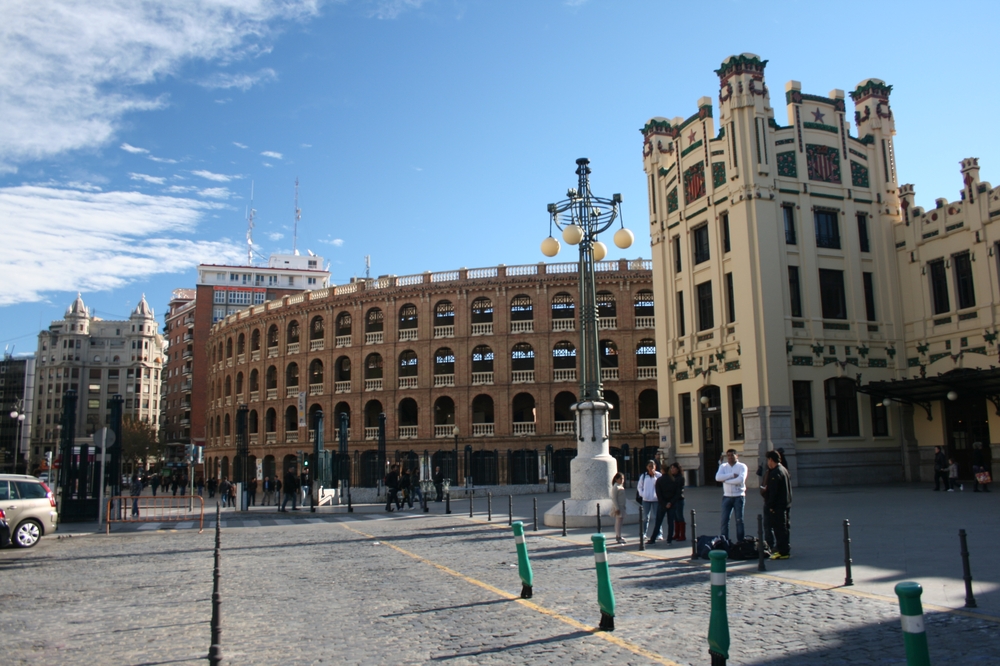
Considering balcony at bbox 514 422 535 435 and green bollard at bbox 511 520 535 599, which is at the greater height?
balcony at bbox 514 422 535 435

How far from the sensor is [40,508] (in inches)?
707

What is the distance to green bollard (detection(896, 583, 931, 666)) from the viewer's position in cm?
423

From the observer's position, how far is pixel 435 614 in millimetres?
8742

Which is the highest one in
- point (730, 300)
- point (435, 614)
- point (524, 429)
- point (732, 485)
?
point (730, 300)

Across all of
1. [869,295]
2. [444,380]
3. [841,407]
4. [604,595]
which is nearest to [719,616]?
[604,595]

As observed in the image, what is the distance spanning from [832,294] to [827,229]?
263 cm

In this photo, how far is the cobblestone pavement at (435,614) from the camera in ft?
22.9

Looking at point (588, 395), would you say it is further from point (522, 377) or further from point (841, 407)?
point (522, 377)

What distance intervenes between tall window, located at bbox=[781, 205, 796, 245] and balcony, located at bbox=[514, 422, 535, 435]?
2604cm

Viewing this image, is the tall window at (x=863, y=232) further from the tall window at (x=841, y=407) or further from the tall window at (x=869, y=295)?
the tall window at (x=841, y=407)

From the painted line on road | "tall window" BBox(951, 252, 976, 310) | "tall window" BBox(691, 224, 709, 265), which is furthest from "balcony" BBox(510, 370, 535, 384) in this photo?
the painted line on road

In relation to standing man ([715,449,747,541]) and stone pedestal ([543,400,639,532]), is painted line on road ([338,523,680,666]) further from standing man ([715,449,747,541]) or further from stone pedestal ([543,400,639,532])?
stone pedestal ([543,400,639,532])

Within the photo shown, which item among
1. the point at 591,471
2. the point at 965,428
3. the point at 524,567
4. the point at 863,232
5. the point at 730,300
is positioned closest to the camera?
the point at 524,567

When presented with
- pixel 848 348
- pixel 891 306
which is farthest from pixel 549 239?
pixel 891 306
